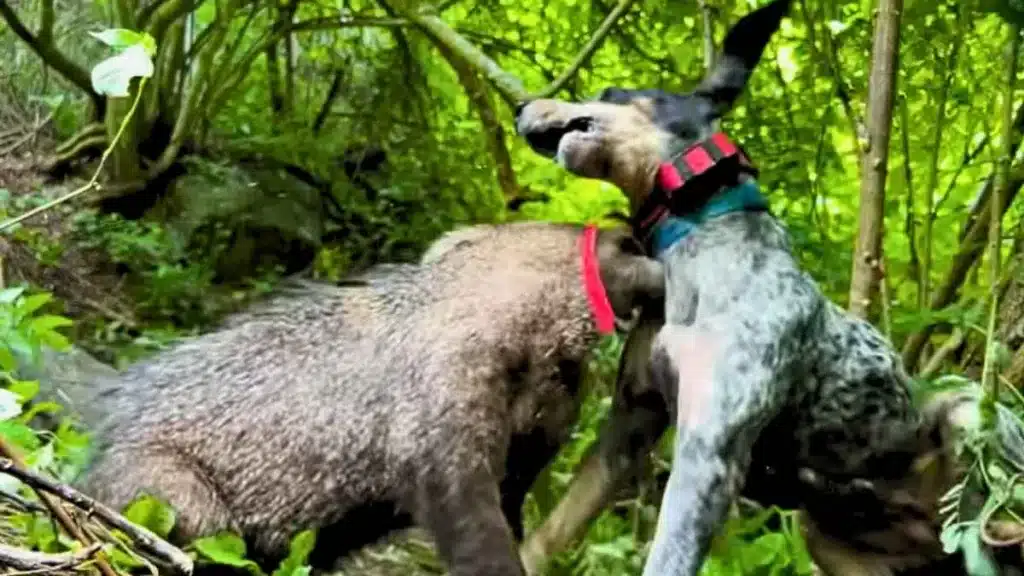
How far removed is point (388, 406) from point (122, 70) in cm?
77

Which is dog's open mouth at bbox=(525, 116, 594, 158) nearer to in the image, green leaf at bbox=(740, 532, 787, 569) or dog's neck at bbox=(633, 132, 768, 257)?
dog's neck at bbox=(633, 132, 768, 257)

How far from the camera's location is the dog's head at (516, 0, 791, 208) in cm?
220

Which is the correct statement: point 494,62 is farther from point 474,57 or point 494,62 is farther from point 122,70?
point 122,70

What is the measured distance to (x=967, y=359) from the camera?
302 cm

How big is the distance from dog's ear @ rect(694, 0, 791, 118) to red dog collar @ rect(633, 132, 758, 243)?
86mm

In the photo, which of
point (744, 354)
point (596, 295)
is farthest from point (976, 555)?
point (596, 295)

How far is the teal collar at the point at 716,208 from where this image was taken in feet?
7.04

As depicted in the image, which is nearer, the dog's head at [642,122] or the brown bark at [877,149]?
the dog's head at [642,122]

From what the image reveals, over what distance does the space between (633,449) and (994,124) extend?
4.97 ft

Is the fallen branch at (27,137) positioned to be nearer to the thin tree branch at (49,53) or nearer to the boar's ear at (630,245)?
the thin tree branch at (49,53)

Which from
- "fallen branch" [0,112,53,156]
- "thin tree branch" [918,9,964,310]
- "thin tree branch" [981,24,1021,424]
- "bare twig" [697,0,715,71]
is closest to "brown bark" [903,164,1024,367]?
"thin tree branch" [918,9,964,310]

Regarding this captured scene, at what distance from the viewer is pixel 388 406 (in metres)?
2.35

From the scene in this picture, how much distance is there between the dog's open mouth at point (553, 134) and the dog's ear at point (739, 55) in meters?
0.18

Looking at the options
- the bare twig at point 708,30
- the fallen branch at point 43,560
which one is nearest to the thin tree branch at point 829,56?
the bare twig at point 708,30
